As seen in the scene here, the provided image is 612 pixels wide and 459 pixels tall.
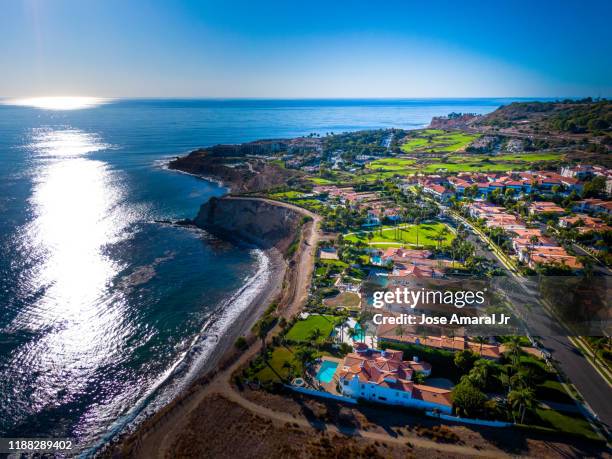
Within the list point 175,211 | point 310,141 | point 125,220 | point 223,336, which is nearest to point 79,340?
point 223,336

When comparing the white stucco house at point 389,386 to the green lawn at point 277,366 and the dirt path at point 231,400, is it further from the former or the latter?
the green lawn at point 277,366

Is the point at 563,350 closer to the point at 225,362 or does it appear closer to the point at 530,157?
the point at 225,362

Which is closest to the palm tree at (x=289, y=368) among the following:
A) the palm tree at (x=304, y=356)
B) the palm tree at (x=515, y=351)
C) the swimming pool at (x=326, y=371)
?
the palm tree at (x=304, y=356)

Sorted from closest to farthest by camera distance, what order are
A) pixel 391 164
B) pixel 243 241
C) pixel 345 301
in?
1. pixel 345 301
2. pixel 243 241
3. pixel 391 164

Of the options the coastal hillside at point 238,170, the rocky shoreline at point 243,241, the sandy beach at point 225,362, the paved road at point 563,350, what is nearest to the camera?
the sandy beach at point 225,362

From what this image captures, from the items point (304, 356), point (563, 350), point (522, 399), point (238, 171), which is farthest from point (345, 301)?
point (238, 171)
